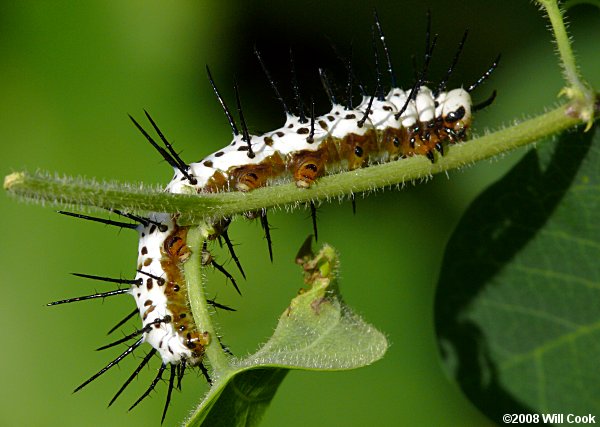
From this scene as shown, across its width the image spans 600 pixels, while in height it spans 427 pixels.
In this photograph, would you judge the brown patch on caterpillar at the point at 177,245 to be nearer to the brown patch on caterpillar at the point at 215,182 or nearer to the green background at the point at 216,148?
the brown patch on caterpillar at the point at 215,182

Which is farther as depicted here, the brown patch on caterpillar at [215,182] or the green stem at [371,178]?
the brown patch on caterpillar at [215,182]

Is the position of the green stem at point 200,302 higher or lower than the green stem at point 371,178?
lower

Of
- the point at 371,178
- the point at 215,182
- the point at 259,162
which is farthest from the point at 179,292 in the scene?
the point at 371,178

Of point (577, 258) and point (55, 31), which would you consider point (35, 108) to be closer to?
point (55, 31)

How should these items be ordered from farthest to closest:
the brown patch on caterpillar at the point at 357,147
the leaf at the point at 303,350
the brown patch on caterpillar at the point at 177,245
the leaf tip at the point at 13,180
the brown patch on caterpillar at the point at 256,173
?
the brown patch on caterpillar at the point at 357,147, the brown patch on caterpillar at the point at 256,173, the brown patch on caterpillar at the point at 177,245, the leaf at the point at 303,350, the leaf tip at the point at 13,180

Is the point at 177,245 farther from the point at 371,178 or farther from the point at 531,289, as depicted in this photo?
the point at 531,289

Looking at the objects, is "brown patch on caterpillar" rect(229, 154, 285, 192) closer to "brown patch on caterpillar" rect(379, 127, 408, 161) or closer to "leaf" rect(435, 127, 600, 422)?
"brown patch on caterpillar" rect(379, 127, 408, 161)

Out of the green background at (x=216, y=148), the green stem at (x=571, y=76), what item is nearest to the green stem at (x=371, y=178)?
the green stem at (x=571, y=76)
